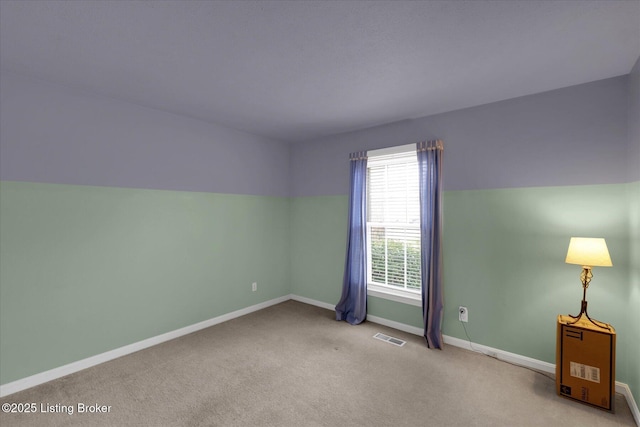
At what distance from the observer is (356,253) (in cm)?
392

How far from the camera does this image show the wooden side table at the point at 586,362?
7.01ft

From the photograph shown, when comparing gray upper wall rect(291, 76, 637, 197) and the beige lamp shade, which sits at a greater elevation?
gray upper wall rect(291, 76, 637, 197)

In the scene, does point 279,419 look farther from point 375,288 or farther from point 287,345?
point 375,288

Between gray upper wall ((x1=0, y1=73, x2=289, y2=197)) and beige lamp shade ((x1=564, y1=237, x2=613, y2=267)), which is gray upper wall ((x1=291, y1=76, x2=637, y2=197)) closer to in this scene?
beige lamp shade ((x1=564, y1=237, x2=613, y2=267))

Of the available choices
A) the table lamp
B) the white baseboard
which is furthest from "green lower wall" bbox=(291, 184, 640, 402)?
the white baseboard

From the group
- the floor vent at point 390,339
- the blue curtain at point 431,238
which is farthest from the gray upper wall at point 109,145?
the floor vent at point 390,339

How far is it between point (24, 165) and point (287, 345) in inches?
116

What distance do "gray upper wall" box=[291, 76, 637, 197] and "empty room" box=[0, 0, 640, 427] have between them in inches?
0.6

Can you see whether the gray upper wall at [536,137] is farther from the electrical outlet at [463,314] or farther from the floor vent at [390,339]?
the floor vent at [390,339]

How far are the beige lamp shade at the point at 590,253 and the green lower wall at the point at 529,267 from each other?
40cm

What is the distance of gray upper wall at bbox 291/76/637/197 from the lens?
2.44m

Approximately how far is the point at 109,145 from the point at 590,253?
4.35 metres

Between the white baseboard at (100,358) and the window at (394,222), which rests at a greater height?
the window at (394,222)

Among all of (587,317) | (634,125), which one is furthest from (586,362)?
(634,125)
